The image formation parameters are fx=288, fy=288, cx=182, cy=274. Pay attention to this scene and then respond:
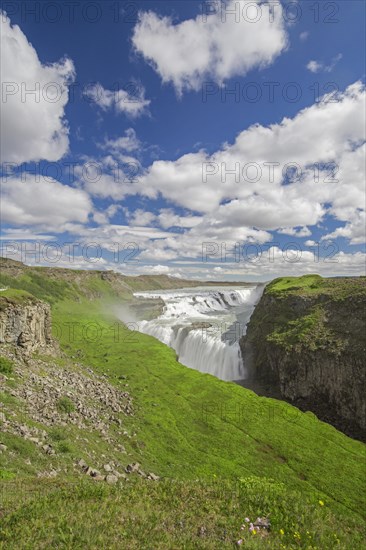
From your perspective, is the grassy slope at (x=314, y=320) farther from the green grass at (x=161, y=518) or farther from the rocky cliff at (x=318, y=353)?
the green grass at (x=161, y=518)

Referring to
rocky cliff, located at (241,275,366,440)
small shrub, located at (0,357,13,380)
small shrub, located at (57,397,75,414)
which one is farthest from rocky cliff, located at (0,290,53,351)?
rocky cliff, located at (241,275,366,440)

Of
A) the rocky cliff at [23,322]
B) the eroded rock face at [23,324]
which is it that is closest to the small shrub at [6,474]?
the rocky cliff at [23,322]

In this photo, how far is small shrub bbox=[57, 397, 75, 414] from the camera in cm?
2565

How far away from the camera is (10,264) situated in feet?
457

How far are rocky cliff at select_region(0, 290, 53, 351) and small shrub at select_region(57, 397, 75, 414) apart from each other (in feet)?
39.4

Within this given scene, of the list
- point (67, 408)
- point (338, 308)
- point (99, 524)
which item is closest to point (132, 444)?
point (67, 408)

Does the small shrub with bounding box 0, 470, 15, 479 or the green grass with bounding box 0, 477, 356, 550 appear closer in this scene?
the green grass with bounding box 0, 477, 356, 550

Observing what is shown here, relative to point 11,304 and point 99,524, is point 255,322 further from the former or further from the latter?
point 99,524

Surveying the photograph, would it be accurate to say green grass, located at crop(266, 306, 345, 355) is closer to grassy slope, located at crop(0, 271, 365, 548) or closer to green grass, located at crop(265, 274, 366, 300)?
green grass, located at crop(265, 274, 366, 300)

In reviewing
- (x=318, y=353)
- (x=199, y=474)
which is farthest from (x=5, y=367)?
(x=318, y=353)

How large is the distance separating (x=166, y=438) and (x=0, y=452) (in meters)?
20.0

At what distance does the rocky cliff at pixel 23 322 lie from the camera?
1388 inches

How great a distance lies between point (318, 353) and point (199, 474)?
30.7m

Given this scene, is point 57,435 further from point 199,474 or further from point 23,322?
point 23,322
